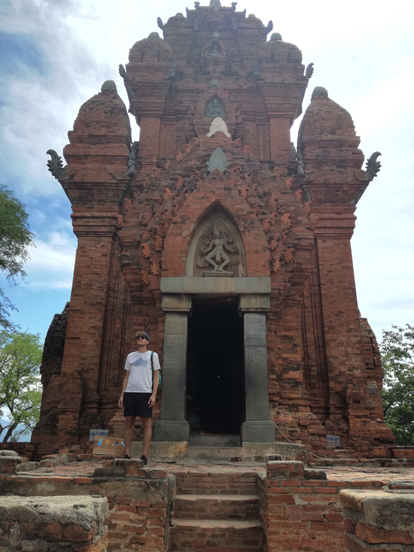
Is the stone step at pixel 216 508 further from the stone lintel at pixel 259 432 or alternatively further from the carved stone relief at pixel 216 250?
the carved stone relief at pixel 216 250

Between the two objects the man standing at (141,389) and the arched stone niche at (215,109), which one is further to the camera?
the arched stone niche at (215,109)

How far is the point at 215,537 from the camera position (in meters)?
4.75

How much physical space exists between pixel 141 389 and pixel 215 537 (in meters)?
2.03

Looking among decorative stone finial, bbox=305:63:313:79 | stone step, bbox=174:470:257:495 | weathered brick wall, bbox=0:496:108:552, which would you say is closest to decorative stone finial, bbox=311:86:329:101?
decorative stone finial, bbox=305:63:313:79

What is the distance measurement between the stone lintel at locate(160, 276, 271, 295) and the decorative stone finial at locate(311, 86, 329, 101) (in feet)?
29.1

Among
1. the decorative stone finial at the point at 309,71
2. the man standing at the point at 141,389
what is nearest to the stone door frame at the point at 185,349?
the man standing at the point at 141,389

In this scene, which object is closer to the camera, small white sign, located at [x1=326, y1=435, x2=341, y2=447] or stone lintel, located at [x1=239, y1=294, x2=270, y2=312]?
stone lintel, located at [x1=239, y1=294, x2=270, y2=312]

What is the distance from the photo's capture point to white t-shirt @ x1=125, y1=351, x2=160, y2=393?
5812 millimetres

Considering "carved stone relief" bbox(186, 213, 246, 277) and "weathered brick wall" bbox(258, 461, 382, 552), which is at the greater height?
"carved stone relief" bbox(186, 213, 246, 277)

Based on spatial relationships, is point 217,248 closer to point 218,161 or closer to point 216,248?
point 216,248

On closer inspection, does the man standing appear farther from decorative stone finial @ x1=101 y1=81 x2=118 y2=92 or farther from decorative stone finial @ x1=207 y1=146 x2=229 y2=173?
decorative stone finial @ x1=101 y1=81 x2=118 y2=92

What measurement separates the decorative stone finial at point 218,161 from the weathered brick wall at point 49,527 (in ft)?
25.8

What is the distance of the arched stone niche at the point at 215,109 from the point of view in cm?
1306

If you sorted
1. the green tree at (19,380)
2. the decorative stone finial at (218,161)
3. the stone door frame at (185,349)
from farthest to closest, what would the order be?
the green tree at (19,380) < the decorative stone finial at (218,161) < the stone door frame at (185,349)
